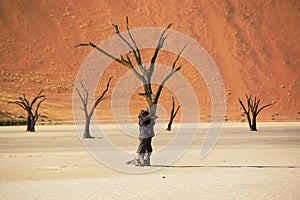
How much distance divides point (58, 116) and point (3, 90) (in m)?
13.7

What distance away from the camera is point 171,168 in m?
19.3

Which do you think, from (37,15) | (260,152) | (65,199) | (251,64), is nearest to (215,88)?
(251,64)

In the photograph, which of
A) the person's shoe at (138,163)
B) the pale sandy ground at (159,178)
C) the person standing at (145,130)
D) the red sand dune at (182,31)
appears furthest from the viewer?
the red sand dune at (182,31)

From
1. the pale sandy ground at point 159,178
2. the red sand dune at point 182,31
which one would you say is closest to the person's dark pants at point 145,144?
the pale sandy ground at point 159,178

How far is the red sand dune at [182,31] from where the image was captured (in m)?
92.6

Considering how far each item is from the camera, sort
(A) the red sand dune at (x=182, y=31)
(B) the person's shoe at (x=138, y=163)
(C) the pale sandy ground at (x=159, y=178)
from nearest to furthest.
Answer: (C) the pale sandy ground at (x=159, y=178) < (B) the person's shoe at (x=138, y=163) < (A) the red sand dune at (x=182, y=31)

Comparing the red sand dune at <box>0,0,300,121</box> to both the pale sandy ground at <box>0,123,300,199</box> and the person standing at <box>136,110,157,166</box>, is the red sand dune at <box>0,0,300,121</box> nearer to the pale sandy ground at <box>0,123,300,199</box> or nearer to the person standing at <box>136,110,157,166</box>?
the pale sandy ground at <box>0,123,300,199</box>

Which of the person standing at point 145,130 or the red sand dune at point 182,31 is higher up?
the red sand dune at point 182,31

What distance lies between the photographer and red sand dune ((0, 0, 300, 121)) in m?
Result: 92.6

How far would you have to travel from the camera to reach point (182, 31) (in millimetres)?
104438

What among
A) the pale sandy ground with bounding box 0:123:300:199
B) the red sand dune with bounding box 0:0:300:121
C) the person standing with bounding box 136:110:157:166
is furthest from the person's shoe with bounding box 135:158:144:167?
the red sand dune with bounding box 0:0:300:121

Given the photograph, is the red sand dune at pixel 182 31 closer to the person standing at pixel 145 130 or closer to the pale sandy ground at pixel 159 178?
the pale sandy ground at pixel 159 178

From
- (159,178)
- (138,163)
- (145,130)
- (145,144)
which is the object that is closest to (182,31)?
(138,163)

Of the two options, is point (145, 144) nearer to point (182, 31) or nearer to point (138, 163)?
point (138, 163)
